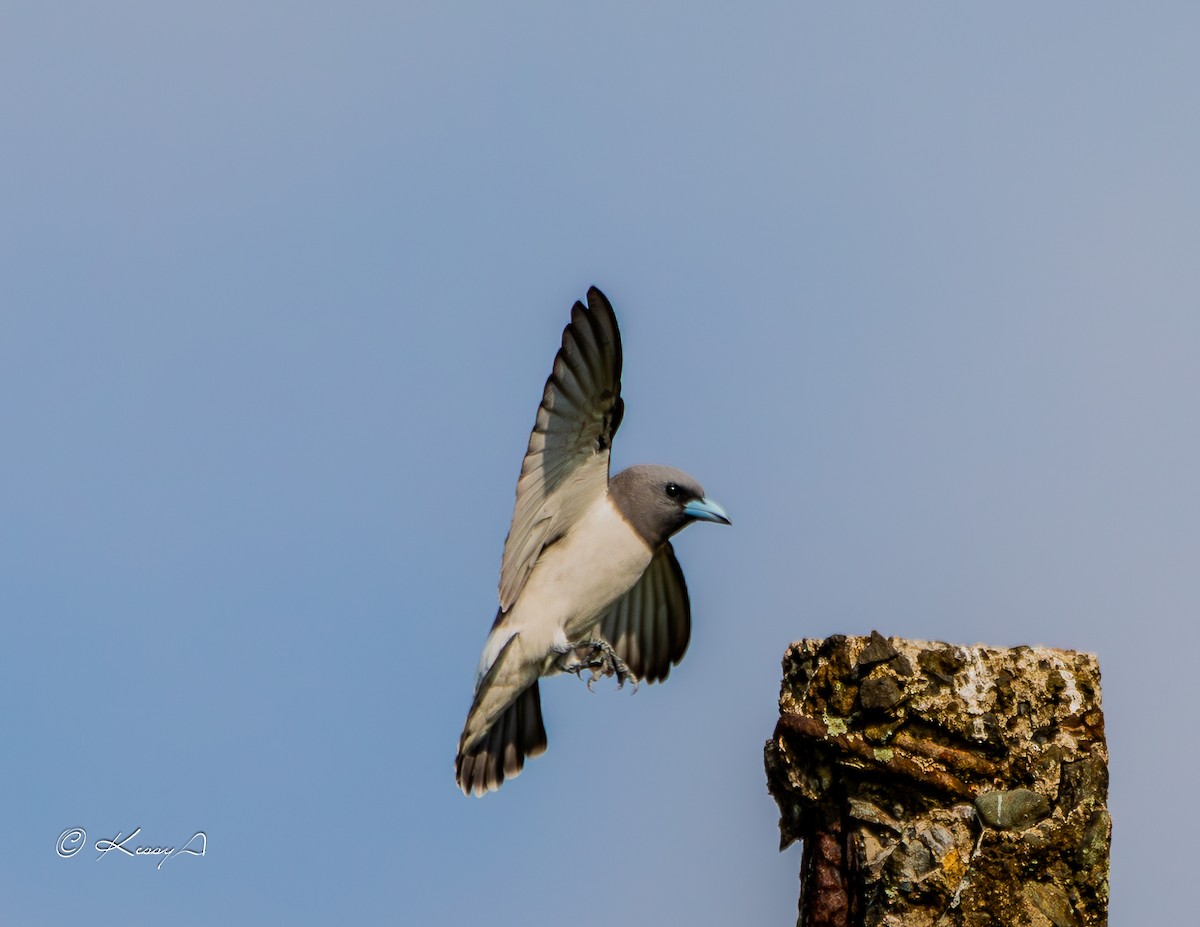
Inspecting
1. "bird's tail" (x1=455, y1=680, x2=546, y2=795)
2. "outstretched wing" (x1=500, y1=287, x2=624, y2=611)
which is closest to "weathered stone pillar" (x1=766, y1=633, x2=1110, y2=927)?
"outstretched wing" (x1=500, y1=287, x2=624, y2=611)

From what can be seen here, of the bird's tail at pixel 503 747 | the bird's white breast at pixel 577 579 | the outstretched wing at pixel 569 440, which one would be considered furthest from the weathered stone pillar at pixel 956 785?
the bird's tail at pixel 503 747

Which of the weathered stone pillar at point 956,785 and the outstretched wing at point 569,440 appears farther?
the outstretched wing at point 569,440

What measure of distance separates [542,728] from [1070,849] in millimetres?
6403

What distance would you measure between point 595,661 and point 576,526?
1125 mm

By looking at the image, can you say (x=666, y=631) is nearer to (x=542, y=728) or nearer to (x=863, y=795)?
(x=542, y=728)

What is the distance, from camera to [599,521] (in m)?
10.4

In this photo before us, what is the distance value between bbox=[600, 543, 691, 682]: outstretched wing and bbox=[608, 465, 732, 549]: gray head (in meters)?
1.15

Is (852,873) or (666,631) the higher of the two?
(666,631)

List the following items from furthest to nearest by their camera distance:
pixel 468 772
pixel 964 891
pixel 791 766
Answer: pixel 468 772 < pixel 791 766 < pixel 964 891

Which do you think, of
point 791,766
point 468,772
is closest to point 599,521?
point 468,772

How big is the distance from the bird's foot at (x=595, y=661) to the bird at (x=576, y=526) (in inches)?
0.4

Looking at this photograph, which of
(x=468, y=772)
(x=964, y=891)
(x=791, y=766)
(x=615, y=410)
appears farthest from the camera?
(x=468, y=772)

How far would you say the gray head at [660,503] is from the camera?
10438 millimetres

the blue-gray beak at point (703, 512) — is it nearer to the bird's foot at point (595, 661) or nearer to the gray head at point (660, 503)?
the gray head at point (660, 503)
